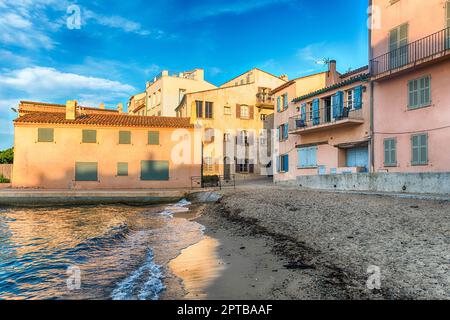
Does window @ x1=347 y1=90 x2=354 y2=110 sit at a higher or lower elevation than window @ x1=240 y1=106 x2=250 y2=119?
lower

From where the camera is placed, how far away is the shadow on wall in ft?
88.4

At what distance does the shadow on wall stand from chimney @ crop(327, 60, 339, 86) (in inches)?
583

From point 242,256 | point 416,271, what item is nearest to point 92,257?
point 242,256

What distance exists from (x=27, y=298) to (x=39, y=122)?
25808mm

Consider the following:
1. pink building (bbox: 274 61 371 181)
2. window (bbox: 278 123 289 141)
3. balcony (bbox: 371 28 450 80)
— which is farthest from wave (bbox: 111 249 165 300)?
window (bbox: 278 123 289 141)

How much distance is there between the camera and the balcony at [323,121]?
20.9 m

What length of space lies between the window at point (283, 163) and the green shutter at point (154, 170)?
35.8ft

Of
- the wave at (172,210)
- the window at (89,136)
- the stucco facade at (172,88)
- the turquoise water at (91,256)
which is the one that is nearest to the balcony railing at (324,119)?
the wave at (172,210)

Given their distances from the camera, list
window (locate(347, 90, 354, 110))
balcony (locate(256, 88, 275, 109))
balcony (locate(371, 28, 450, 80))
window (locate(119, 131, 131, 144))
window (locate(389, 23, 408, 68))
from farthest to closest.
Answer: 1. balcony (locate(256, 88, 275, 109))
2. window (locate(119, 131, 131, 144))
3. window (locate(347, 90, 354, 110))
4. window (locate(389, 23, 408, 68))
5. balcony (locate(371, 28, 450, 80))

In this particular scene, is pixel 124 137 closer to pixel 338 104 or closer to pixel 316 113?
pixel 316 113

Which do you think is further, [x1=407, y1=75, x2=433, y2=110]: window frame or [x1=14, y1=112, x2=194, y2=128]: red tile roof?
[x1=14, y1=112, x2=194, y2=128]: red tile roof

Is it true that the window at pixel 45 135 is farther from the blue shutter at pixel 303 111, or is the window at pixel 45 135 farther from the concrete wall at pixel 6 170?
the blue shutter at pixel 303 111

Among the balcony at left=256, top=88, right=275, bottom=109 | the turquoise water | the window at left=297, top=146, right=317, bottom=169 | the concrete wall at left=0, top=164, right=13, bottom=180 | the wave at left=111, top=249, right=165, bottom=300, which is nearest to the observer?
the wave at left=111, top=249, right=165, bottom=300

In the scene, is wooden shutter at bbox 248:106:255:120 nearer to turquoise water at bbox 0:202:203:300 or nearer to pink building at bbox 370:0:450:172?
pink building at bbox 370:0:450:172
